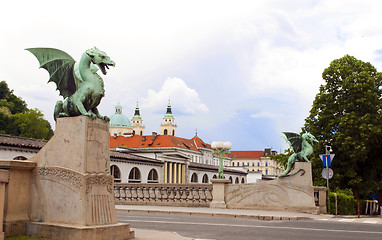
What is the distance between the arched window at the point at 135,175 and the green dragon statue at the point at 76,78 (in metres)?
46.3

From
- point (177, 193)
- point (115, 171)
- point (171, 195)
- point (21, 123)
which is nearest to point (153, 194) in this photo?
point (171, 195)

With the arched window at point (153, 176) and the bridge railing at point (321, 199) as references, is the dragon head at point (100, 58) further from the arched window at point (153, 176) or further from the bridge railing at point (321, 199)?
the arched window at point (153, 176)

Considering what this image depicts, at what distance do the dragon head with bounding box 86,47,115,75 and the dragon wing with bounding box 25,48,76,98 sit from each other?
567 millimetres

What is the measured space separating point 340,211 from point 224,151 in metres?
6.28

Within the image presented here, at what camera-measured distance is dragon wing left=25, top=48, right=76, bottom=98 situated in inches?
358

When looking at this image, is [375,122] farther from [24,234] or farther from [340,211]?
[24,234]

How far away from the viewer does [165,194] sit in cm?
2133

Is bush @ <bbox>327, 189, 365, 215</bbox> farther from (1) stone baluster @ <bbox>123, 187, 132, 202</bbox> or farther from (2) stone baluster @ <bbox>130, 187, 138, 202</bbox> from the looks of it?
(1) stone baluster @ <bbox>123, 187, 132, 202</bbox>

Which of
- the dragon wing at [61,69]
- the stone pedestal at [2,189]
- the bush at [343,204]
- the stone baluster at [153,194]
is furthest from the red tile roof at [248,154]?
the stone pedestal at [2,189]

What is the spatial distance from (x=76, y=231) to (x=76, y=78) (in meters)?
3.15

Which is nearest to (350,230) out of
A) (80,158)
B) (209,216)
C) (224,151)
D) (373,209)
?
(209,216)

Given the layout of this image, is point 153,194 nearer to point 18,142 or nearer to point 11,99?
point 18,142

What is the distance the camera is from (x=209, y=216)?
16234mm

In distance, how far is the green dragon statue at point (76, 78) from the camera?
28.2 feet
